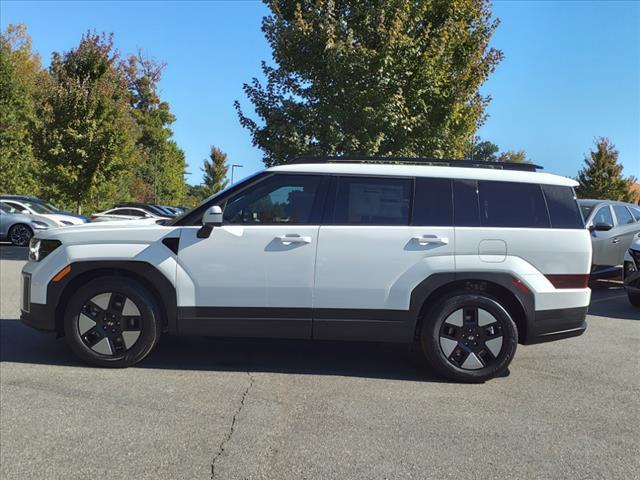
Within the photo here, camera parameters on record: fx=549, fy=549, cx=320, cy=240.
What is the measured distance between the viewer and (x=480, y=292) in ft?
15.6

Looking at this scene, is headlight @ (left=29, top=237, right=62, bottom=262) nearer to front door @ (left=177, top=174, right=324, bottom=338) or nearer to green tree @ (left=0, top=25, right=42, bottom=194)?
front door @ (left=177, top=174, right=324, bottom=338)

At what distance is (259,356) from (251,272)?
44.5 inches

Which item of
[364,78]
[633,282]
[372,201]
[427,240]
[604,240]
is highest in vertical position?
[364,78]

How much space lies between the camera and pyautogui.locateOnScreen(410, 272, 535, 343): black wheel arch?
4.66 metres

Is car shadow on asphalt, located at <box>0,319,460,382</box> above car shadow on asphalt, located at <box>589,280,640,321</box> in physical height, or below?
below

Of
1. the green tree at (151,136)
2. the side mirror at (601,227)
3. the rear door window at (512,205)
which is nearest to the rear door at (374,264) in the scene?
the rear door window at (512,205)

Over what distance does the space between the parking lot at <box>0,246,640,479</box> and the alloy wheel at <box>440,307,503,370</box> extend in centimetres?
23

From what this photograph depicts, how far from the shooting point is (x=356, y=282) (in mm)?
4641

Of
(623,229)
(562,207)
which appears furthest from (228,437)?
(623,229)

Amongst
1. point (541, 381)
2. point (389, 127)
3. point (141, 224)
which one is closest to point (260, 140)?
point (389, 127)

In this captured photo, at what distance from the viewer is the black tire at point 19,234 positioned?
1677 centimetres

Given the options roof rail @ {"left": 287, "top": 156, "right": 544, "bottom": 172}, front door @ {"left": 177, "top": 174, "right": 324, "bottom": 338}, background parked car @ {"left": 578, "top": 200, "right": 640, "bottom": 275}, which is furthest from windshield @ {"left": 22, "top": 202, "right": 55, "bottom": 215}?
background parked car @ {"left": 578, "top": 200, "right": 640, "bottom": 275}

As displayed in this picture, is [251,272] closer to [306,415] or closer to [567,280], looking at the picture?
[306,415]

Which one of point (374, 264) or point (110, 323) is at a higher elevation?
point (374, 264)
